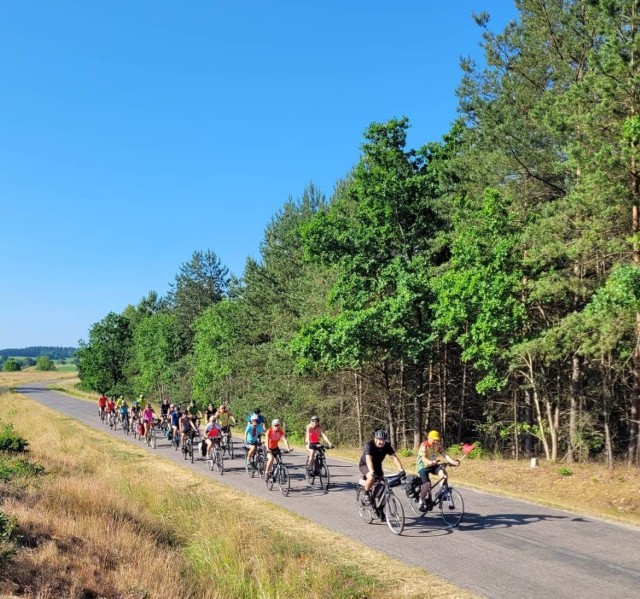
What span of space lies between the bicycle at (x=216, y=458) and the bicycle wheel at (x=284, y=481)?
13.0 ft

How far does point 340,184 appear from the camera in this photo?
117 ft

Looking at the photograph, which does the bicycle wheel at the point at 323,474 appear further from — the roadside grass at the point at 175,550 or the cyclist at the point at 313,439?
the roadside grass at the point at 175,550

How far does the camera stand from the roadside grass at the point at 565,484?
45.1 feet

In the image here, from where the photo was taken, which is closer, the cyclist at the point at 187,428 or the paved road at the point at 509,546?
the paved road at the point at 509,546

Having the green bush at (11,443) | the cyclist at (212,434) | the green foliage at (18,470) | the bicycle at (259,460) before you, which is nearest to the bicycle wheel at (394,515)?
the bicycle at (259,460)

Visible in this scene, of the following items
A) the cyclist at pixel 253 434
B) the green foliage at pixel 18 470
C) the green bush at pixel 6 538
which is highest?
the cyclist at pixel 253 434

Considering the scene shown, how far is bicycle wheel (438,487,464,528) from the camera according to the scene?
12516 millimetres

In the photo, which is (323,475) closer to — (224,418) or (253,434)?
(253,434)

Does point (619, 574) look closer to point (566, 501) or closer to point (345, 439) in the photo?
point (566, 501)

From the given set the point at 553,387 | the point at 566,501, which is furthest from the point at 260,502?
the point at 553,387

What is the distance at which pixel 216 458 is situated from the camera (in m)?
20.8

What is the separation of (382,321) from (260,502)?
8.90m

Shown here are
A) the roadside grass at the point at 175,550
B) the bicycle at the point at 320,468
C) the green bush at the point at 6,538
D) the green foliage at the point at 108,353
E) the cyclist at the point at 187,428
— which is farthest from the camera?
the green foliage at the point at 108,353

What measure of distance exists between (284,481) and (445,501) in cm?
551
